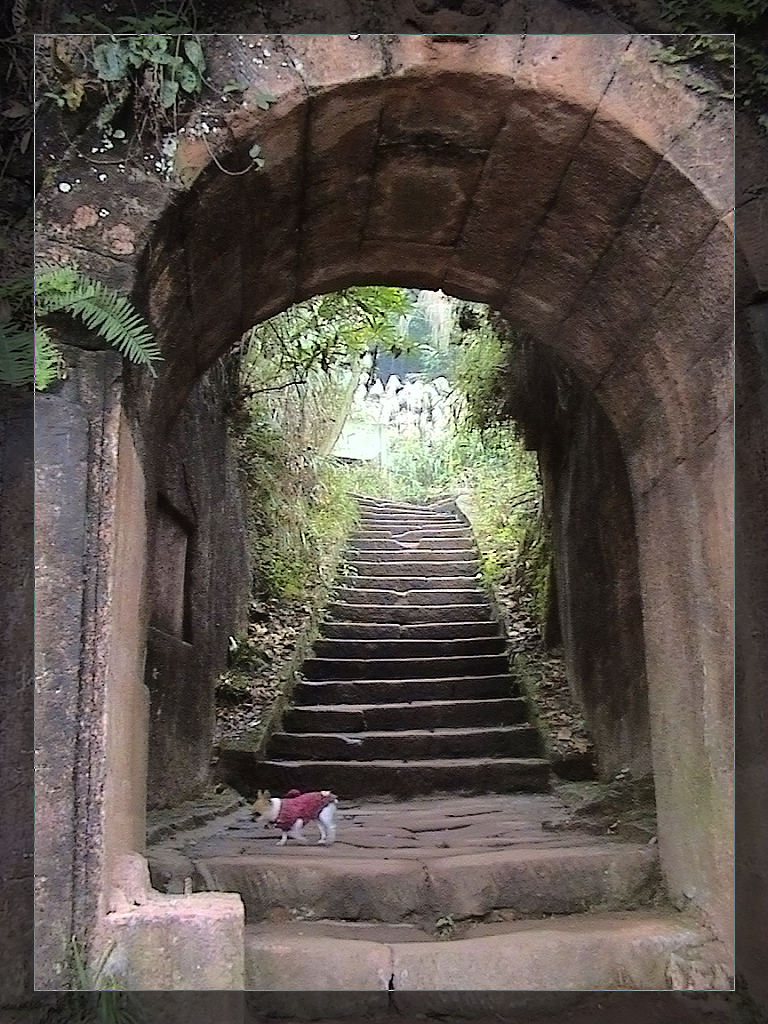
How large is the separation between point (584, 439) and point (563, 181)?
2681 millimetres

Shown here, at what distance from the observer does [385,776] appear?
5746mm

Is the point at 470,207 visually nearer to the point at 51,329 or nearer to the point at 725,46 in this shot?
the point at 725,46

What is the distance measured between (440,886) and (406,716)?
10.8 feet

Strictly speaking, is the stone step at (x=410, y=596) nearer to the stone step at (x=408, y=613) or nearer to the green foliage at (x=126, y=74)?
the stone step at (x=408, y=613)

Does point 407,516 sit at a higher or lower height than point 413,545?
higher

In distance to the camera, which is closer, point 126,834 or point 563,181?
point 126,834

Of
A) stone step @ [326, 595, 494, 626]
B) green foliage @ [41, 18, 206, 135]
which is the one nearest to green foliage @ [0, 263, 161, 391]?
green foliage @ [41, 18, 206, 135]

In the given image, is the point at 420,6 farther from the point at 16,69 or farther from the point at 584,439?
the point at 584,439

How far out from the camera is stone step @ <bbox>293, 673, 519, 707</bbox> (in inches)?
281

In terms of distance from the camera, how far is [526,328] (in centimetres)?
355

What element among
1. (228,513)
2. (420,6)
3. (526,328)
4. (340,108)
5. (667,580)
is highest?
(420,6)

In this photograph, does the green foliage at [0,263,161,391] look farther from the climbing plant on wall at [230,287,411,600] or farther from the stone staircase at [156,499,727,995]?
the climbing plant on wall at [230,287,411,600]

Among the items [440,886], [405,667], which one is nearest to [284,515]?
[405,667]

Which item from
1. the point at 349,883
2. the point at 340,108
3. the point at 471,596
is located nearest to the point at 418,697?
the point at 471,596
